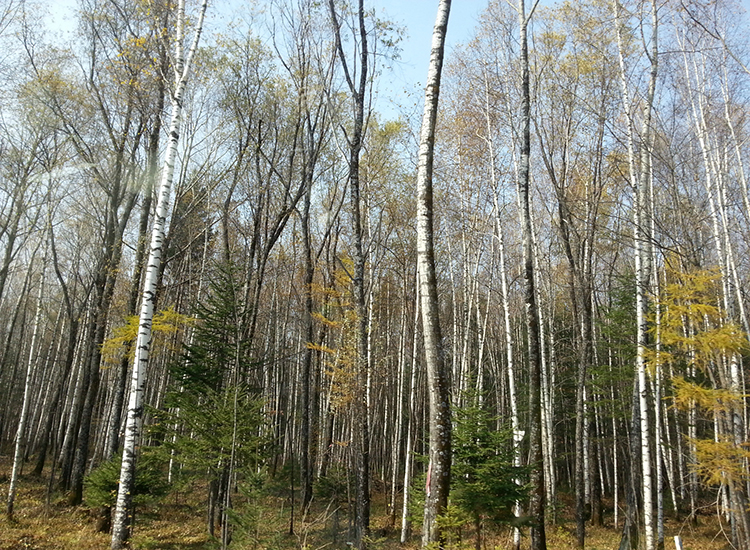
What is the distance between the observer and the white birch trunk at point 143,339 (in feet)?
20.4

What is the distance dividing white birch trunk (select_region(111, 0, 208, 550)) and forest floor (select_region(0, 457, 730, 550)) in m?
0.48

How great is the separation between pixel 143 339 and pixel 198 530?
6.32 m

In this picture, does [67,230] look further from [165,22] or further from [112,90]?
[165,22]

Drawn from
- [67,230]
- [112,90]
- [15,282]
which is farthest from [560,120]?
[15,282]

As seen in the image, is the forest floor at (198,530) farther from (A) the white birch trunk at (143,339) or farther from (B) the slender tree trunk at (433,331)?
(B) the slender tree trunk at (433,331)

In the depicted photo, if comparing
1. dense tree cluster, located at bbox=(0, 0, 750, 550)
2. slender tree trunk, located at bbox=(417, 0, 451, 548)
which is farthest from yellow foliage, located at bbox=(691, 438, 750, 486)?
slender tree trunk, located at bbox=(417, 0, 451, 548)

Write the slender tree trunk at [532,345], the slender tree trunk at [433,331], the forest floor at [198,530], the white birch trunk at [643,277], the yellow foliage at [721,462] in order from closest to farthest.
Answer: the slender tree trunk at [433,331] → the forest floor at [198,530] → the yellow foliage at [721,462] → the slender tree trunk at [532,345] → the white birch trunk at [643,277]

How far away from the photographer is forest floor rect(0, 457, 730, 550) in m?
5.71

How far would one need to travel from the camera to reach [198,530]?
10.5 meters

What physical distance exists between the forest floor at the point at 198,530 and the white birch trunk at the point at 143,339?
1.56 ft

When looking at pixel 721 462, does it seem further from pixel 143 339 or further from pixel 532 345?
pixel 143 339

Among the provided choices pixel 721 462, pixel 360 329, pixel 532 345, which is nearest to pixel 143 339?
pixel 360 329

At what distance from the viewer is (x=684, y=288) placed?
665 cm

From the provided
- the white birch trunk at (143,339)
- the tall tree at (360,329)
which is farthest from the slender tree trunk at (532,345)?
the white birch trunk at (143,339)
